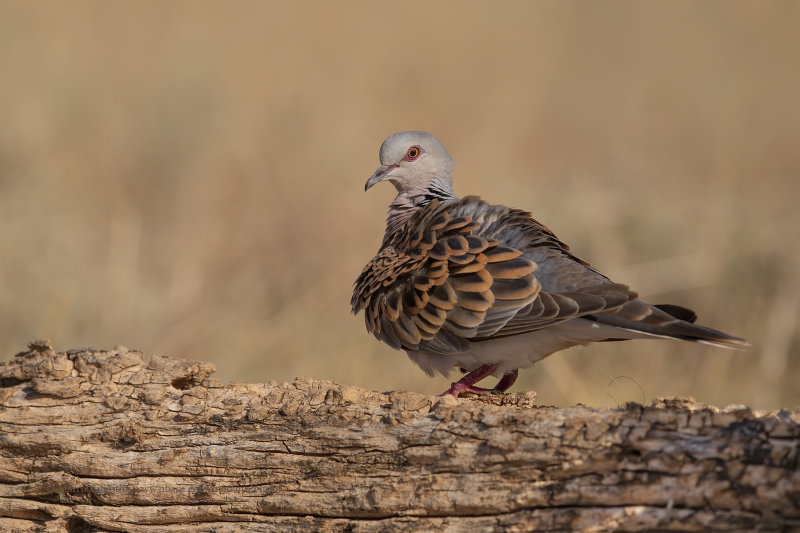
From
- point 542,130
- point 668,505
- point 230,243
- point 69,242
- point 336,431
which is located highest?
point 542,130

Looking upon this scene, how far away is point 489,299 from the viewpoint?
3.86m

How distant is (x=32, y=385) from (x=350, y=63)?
30.5 ft

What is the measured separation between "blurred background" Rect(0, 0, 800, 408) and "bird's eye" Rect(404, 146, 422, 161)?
6.18 feet

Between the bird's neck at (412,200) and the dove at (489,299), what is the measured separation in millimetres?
386

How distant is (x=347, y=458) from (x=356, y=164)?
669cm

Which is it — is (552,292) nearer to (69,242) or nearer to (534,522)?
(534,522)

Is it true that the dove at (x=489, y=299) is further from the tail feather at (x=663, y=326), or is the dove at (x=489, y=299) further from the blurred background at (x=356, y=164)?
the blurred background at (x=356, y=164)

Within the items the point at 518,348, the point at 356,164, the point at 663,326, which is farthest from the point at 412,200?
the point at 356,164

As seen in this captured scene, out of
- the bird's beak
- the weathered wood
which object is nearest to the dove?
the weathered wood

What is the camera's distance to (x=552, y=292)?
385 cm

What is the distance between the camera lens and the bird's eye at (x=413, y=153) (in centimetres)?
526

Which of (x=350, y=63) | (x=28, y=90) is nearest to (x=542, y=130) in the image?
(x=350, y=63)

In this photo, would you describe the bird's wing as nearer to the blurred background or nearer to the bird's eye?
the bird's eye

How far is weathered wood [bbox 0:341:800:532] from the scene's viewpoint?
2.72 m
